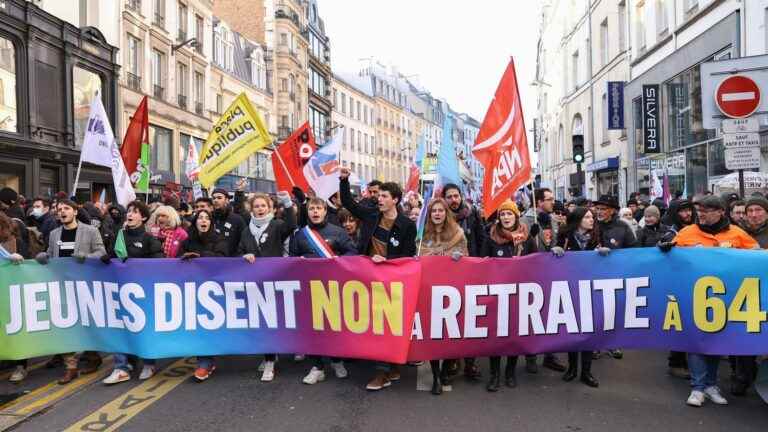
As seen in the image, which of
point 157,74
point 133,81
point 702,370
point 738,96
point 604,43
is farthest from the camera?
point 157,74

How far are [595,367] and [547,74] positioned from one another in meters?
43.2

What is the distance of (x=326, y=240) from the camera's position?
6.65m

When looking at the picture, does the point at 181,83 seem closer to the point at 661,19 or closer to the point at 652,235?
the point at 661,19

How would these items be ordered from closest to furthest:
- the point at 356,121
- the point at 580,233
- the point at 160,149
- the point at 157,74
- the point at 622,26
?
1. the point at 580,233
2. the point at 622,26
3. the point at 157,74
4. the point at 160,149
5. the point at 356,121

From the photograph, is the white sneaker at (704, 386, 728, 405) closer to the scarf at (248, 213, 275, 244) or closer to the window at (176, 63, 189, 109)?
the scarf at (248, 213, 275, 244)

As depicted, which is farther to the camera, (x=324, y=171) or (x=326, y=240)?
(x=324, y=171)

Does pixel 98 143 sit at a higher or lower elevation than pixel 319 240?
higher

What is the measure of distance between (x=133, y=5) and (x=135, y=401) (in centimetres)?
2519

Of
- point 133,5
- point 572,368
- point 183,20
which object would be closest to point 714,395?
point 572,368

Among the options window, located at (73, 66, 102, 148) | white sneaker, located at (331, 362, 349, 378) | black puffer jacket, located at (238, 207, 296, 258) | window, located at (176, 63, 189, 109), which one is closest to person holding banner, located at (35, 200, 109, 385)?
black puffer jacket, located at (238, 207, 296, 258)

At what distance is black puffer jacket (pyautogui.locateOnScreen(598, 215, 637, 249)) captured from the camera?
6707 mm

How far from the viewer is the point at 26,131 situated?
1955 cm

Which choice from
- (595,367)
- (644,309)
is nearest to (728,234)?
(644,309)

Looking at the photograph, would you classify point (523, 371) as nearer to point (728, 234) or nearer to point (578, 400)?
point (578, 400)
